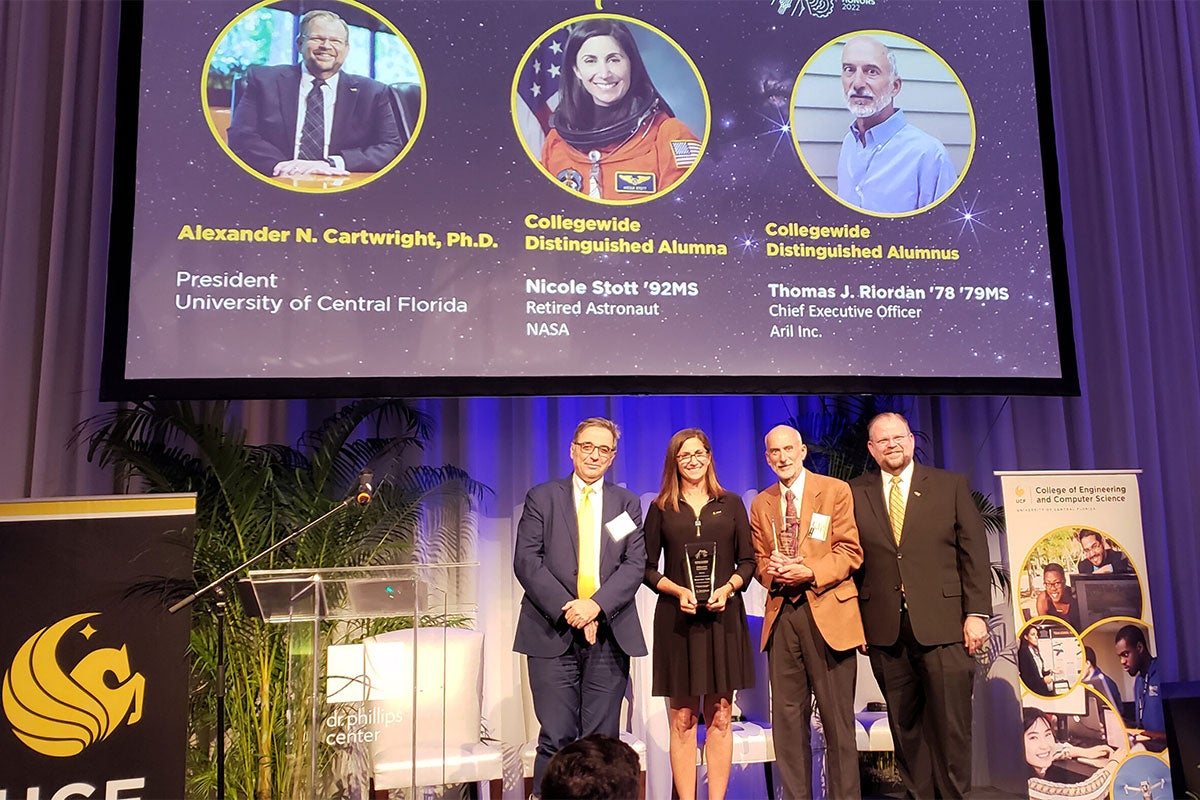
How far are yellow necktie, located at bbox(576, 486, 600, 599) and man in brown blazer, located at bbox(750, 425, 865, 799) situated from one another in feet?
2.08

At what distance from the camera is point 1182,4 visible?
592cm

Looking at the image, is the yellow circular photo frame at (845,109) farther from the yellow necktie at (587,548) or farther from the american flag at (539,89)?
the yellow necktie at (587,548)

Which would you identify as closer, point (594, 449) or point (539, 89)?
point (594, 449)

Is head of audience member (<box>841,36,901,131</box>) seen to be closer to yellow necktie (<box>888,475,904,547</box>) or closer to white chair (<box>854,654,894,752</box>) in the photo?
yellow necktie (<box>888,475,904,547</box>)

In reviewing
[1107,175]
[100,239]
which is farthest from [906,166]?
[100,239]

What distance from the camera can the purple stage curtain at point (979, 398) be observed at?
4871mm

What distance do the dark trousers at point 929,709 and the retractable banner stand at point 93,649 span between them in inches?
98.8

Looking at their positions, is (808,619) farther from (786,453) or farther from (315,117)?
(315,117)

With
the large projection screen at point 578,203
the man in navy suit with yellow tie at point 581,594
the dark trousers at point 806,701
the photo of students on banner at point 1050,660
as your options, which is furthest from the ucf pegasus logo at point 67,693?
the photo of students on banner at point 1050,660


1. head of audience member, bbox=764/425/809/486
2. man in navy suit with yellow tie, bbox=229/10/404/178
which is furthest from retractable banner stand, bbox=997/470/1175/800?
man in navy suit with yellow tie, bbox=229/10/404/178

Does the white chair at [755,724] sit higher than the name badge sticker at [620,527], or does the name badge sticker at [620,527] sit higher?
the name badge sticker at [620,527]

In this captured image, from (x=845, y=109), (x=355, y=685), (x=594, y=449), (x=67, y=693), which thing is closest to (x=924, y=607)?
(x=594, y=449)

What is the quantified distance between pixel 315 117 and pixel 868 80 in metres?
2.52

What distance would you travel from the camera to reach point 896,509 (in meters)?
3.83
